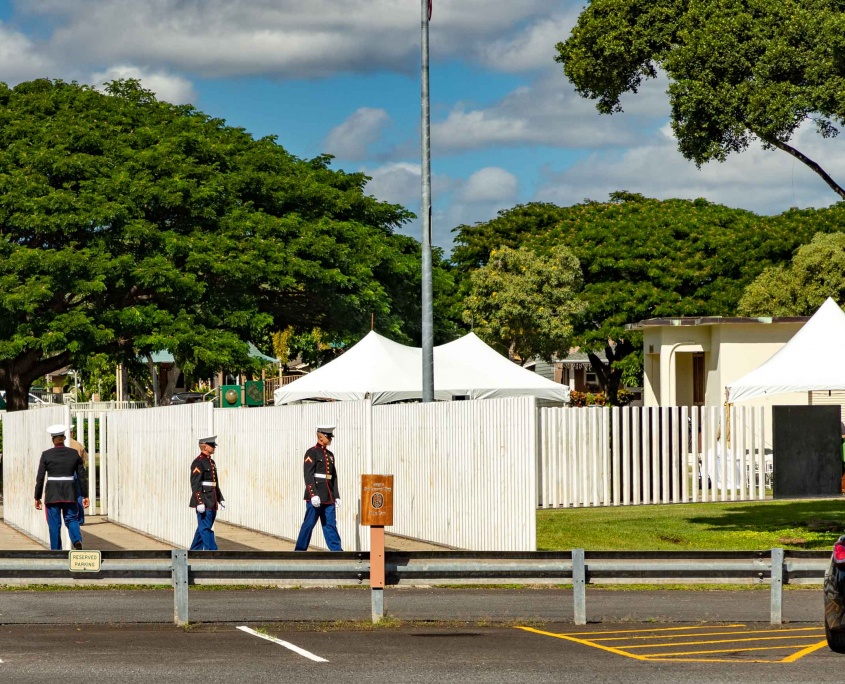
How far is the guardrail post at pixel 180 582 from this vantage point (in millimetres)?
11398

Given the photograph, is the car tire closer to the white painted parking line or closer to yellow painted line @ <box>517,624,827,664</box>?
yellow painted line @ <box>517,624,827,664</box>

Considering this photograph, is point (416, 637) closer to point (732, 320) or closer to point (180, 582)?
point (180, 582)

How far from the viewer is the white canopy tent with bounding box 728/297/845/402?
63.0 ft

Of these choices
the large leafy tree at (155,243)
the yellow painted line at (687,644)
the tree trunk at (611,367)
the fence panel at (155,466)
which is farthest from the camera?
the tree trunk at (611,367)

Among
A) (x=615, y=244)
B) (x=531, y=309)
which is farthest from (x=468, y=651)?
(x=615, y=244)

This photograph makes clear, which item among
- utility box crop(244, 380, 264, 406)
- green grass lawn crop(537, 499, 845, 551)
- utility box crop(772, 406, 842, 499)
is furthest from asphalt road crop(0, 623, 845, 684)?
utility box crop(244, 380, 264, 406)

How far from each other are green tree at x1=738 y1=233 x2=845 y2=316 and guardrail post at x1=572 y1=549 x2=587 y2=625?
37227mm

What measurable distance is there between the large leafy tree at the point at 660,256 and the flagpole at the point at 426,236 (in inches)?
1460

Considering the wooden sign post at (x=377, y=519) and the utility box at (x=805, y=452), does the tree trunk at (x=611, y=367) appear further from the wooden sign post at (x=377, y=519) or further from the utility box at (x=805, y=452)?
the wooden sign post at (x=377, y=519)

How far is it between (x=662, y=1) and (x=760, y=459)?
29.6 feet

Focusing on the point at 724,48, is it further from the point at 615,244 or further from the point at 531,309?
the point at 615,244

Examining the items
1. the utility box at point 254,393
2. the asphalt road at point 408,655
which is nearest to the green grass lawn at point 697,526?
the asphalt road at point 408,655

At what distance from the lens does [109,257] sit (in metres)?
35.0

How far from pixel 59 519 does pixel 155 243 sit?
19756 millimetres
